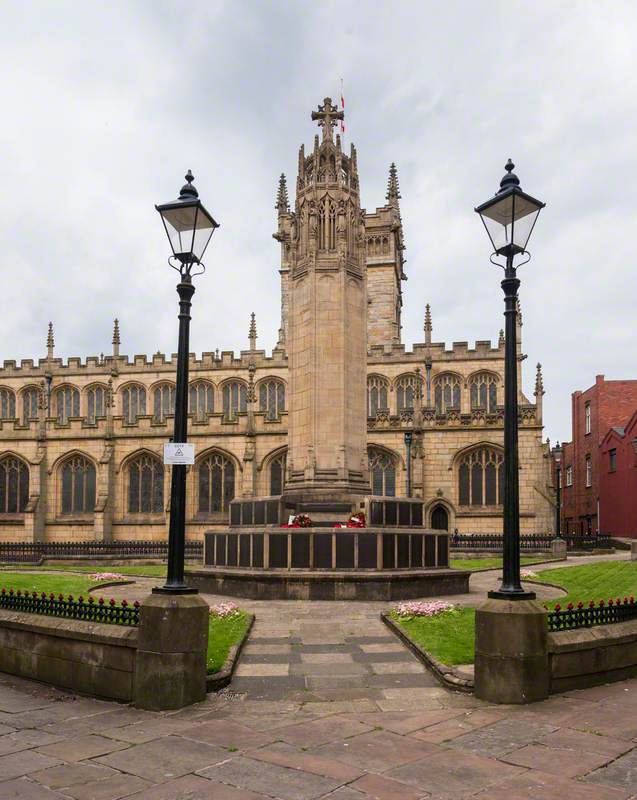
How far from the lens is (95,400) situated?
57344mm

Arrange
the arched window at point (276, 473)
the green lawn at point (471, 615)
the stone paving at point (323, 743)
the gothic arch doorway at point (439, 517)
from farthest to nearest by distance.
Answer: the arched window at point (276, 473) < the gothic arch doorway at point (439, 517) < the green lawn at point (471, 615) < the stone paving at point (323, 743)

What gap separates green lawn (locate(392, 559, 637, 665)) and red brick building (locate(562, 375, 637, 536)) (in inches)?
1152

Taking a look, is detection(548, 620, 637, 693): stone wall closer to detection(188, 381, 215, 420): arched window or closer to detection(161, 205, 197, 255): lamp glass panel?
detection(161, 205, 197, 255): lamp glass panel

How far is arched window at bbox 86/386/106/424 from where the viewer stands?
57.0m

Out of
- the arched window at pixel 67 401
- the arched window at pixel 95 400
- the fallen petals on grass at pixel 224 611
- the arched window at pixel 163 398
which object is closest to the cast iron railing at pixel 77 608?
the fallen petals on grass at pixel 224 611

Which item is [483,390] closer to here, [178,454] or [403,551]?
[403,551]

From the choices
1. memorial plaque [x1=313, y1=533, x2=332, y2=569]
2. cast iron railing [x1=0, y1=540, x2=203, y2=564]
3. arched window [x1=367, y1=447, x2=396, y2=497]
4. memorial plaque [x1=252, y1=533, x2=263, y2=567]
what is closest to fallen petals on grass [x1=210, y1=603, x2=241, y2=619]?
memorial plaque [x1=313, y1=533, x2=332, y2=569]

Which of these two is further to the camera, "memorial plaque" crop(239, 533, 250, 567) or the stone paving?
"memorial plaque" crop(239, 533, 250, 567)

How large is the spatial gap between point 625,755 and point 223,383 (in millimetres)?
50650

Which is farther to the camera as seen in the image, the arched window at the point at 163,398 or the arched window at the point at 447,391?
the arched window at the point at 163,398

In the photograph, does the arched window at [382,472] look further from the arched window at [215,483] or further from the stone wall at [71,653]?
the stone wall at [71,653]

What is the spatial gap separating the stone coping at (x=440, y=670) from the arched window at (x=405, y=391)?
133 feet

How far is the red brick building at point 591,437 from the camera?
166 ft

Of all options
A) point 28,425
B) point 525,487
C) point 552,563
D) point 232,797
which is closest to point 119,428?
point 28,425
